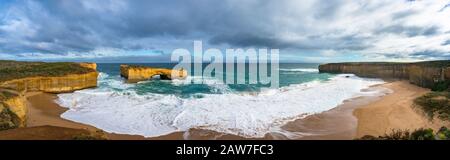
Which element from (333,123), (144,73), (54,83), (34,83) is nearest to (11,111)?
(333,123)

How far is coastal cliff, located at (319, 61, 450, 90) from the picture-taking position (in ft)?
95.8

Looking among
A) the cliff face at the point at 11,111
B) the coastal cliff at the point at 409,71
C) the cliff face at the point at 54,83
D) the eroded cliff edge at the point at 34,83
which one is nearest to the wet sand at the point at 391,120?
the coastal cliff at the point at 409,71

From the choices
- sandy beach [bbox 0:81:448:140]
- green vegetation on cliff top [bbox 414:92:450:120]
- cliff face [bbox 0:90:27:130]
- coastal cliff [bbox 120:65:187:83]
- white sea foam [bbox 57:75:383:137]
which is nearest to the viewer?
cliff face [bbox 0:90:27:130]

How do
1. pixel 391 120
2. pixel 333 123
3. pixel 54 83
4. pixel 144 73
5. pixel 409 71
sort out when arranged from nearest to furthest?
pixel 333 123 → pixel 391 120 → pixel 54 83 → pixel 144 73 → pixel 409 71

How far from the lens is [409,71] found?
1816 inches

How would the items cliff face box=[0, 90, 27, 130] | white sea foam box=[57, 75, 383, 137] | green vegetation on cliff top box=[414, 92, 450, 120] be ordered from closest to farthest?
1. cliff face box=[0, 90, 27, 130]
2. white sea foam box=[57, 75, 383, 137]
3. green vegetation on cliff top box=[414, 92, 450, 120]

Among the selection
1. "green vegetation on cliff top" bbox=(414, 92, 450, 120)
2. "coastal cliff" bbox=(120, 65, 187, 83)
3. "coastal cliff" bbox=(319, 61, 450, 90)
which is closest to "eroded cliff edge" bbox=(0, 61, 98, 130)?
"coastal cliff" bbox=(120, 65, 187, 83)

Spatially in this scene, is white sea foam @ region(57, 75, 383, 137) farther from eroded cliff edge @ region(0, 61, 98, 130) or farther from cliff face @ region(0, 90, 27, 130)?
eroded cliff edge @ region(0, 61, 98, 130)

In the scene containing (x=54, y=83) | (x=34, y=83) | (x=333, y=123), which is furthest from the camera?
(x=54, y=83)

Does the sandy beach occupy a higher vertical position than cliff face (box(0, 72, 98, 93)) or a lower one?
lower

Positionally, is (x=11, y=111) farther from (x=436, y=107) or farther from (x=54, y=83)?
(x=436, y=107)

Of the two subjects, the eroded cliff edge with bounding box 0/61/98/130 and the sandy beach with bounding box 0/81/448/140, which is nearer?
the sandy beach with bounding box 0/81/448/140

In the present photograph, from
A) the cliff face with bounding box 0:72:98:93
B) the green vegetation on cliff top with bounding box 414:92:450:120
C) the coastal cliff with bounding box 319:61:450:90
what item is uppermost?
the coastal cliff with bounding box 319:61:450:90

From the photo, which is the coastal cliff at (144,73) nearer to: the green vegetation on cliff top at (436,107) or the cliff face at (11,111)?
the cliff face at (11,111)
